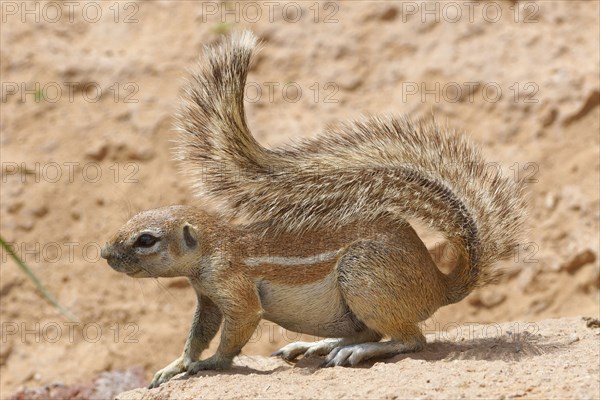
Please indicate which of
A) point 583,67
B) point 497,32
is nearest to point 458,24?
point 497,32

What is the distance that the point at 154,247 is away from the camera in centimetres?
530

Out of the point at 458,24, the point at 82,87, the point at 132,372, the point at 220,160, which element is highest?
the point at 458,24

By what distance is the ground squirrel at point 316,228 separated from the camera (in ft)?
17.5

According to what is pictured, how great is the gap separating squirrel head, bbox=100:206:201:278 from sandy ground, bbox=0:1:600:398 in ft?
10.2

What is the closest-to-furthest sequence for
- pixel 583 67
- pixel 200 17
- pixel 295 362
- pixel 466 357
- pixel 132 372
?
pixel 466 357
pixel 295 362
pixel 132 372
pixel 583 67
pixel 200 17

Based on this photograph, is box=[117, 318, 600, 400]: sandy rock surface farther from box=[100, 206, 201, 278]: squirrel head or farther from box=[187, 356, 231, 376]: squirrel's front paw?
box=[100, 206, 201, 278]: squirrel head

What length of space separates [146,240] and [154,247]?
6 centimetres

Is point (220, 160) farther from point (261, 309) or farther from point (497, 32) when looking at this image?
point (497, 32)

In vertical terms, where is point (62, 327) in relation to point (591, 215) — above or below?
below

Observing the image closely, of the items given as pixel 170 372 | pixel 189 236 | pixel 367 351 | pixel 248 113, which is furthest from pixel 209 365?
pixel 248 113

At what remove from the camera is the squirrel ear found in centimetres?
537

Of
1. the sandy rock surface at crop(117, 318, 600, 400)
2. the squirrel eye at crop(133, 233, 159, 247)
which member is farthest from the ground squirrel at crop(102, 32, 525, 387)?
the sandy rock surface at crop(117, 318, 600, 400)

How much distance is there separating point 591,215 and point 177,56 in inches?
180

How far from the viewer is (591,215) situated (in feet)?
28.9
